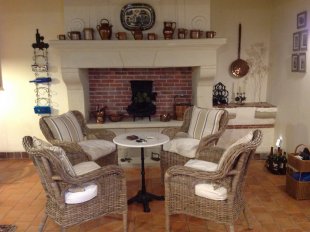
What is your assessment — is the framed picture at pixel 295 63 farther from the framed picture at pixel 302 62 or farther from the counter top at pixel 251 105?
the counter top at pixel 251 105

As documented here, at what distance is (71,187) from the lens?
2525 mm

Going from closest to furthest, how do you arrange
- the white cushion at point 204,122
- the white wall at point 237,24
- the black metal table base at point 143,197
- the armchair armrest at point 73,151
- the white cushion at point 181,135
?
the armchair armrest at point 73,151
the black metal table base at point 143,197
the white cushion at point 204,122
the white cushion at point 181,135
the white wall at point 237,24

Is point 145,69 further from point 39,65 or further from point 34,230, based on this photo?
point 34,230

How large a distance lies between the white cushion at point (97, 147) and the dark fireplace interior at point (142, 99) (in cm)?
99

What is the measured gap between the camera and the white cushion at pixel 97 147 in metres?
3.46

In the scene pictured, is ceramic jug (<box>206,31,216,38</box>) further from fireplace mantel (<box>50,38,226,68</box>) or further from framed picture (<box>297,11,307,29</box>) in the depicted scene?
framed picture (<box>297,11,307,29</box>)

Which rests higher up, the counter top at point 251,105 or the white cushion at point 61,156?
the counter top at point 251,105

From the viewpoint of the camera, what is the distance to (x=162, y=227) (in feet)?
9.39

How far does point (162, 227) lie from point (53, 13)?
12.0 ft

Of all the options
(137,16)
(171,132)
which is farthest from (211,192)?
(137,16)

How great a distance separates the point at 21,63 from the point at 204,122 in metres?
3.14

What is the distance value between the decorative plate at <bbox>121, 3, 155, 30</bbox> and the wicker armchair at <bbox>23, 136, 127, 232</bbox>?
248 cm

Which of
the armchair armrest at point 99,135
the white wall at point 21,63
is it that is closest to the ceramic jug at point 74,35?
the white wall at point 21,63

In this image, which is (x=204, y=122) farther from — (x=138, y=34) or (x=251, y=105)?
(x=138, y=34)
